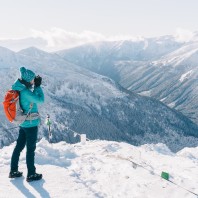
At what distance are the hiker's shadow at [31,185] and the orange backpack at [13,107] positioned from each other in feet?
6.59

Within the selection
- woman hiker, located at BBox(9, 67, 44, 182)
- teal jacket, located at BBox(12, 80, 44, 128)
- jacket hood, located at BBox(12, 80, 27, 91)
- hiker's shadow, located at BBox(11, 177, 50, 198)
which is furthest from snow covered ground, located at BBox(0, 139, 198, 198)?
jacket hood, located at BBox(12, 80, 27, 91)

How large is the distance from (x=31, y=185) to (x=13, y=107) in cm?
253

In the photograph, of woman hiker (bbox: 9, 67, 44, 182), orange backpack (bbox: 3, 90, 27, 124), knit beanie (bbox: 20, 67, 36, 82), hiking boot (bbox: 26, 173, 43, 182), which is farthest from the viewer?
hiking boot (bbox: 26, 173, 43, 182)

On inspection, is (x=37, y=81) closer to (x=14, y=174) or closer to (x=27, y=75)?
(x=27, y=75)

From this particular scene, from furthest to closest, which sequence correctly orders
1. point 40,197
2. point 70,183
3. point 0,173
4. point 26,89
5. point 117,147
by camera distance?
point 117,147, point 0,173, point 70,183, point 26,89, point 40,197

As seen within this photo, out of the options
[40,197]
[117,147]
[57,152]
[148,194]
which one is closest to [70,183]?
[40,197]

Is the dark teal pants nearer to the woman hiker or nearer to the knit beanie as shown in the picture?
the woman hiker

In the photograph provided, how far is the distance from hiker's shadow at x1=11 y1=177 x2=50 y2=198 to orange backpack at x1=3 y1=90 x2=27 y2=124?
2009mm

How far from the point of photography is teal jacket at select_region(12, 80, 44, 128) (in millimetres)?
11023

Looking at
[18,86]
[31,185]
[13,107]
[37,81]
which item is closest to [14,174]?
[31,185]

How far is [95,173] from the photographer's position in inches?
531

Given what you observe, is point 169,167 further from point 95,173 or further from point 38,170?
point 38,170

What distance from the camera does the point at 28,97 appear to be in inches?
436

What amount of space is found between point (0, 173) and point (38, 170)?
134cm
